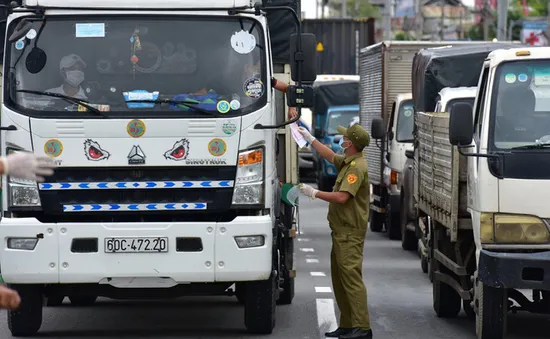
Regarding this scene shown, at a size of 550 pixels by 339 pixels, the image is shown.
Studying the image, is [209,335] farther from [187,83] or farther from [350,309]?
[187,83]

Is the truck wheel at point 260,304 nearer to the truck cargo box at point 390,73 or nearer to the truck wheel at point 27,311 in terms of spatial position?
the truck wheel at point 27,311

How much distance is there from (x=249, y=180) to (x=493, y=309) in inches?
80.9

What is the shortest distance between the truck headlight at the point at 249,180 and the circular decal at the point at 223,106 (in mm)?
348

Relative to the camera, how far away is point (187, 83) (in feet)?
35.7

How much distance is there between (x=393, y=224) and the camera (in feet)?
73.3

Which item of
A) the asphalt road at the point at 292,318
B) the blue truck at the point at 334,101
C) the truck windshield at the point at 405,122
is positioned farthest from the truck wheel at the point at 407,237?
the blue truck at the point at 334,101

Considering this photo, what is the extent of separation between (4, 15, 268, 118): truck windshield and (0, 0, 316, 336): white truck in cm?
1

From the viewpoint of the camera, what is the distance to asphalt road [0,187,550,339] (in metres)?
11.8

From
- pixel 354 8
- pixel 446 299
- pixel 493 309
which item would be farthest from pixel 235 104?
pixel 354 8

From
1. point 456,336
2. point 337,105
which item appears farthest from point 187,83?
point 337,105

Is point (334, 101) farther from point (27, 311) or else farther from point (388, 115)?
point (27, 311)

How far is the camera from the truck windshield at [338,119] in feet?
122

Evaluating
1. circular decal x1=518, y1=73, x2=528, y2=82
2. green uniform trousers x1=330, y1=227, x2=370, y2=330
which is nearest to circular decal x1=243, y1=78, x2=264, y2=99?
green uniform trousers x1=330, y1=227, x2=370, y2=330

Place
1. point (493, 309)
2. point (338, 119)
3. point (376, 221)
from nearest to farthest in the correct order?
point (493, 309), point (376, 221), point (338, 119)
